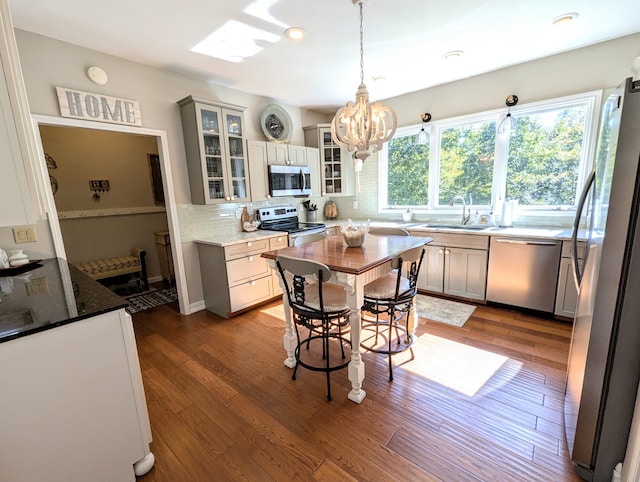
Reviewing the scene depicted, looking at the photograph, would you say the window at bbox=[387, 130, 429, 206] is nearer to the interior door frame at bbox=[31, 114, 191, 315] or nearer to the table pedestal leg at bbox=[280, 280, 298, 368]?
the table pedestal leg at bbox=[280, 280, 298, 368]

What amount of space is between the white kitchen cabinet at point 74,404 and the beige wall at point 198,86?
2129 millimetres

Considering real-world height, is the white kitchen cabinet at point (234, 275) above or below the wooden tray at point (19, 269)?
below

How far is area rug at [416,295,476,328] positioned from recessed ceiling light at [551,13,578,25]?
273cm

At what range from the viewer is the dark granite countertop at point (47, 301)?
1.12 meters

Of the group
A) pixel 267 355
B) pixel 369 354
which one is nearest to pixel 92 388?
pixel 267 355

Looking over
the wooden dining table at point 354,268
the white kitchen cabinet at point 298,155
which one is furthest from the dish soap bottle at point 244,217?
the wooden dining table at point 354,268

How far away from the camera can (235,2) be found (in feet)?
6.35

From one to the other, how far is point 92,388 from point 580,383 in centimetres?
231

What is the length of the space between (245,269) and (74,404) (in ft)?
6.90

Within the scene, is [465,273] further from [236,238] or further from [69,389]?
[69,389]

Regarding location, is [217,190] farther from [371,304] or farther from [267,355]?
[371,304]

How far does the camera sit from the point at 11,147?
1200mm

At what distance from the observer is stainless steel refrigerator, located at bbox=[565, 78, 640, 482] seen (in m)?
1.14

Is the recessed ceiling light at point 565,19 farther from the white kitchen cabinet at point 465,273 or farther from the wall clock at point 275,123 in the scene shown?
the wall clock at point 275,123
